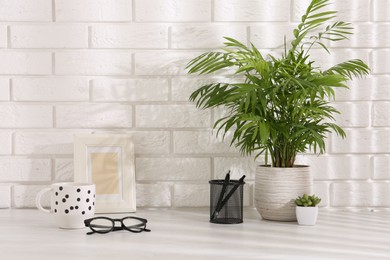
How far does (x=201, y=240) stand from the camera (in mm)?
1227

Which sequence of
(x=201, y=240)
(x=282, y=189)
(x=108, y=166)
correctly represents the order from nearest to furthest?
(x=201, y=240), (x=282, y=189), (x=108, y=166)

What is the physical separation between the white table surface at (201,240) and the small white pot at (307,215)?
0.07 ft

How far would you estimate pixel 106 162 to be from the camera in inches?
63.0

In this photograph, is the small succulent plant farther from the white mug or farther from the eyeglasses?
the white mug

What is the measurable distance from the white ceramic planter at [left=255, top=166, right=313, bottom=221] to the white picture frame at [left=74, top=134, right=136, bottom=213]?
15.5 inches

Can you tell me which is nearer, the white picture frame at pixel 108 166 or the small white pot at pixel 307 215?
the small white pot at pixel 307 215

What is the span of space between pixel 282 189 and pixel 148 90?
1.71 ft

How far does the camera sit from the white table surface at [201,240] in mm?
1090

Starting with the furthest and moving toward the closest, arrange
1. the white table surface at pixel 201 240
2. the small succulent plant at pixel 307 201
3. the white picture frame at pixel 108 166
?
1. the white picture frame at pixel 108 166
2. the small succulent plant at pixel 307 201
3. the white table surface at pixel 201 240

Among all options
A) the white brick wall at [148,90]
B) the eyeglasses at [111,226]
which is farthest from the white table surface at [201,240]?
the white brick wall at [148,90]

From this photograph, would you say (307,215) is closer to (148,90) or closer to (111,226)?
(111,226)

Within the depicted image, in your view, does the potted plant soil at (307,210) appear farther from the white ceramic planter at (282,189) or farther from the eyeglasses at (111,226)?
the eyeglasses at (111,226)

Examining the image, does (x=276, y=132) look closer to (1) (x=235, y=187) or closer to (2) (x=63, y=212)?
(1) (x=235, y=187)

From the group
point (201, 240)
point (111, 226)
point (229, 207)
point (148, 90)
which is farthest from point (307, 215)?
point (148, 90)
